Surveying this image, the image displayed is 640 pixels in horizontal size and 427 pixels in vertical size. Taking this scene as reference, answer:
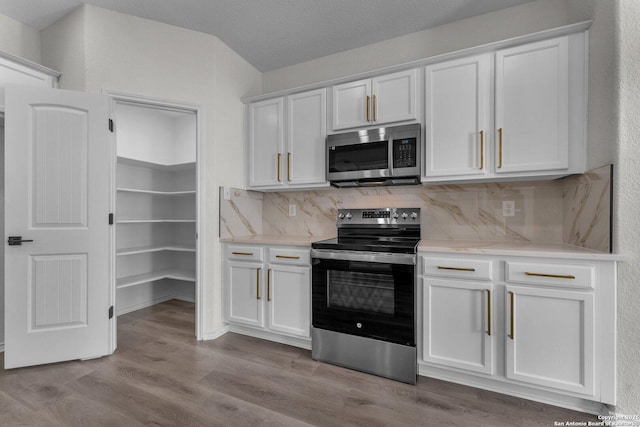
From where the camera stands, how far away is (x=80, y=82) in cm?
229

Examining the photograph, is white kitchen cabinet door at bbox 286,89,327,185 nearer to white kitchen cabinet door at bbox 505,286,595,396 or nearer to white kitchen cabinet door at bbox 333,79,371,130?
white kitchen cabinet door at bbox 333,79,371,130

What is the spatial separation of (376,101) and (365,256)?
1.31 metres

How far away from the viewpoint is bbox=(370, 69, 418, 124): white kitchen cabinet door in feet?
7.47

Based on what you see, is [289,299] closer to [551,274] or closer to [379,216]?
[379,216]

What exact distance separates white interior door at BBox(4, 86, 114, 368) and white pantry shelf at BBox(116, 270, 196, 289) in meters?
0.87

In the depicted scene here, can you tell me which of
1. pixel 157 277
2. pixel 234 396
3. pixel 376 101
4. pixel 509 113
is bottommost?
pixel 234 396

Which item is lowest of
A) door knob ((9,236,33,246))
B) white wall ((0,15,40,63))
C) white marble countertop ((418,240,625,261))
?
white marble countertop ((418,240,625,261))

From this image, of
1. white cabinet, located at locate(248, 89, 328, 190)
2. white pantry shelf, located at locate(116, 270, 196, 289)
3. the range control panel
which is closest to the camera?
the range control panel

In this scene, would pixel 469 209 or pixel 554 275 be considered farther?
pixel 469 209

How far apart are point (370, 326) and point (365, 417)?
58 cm

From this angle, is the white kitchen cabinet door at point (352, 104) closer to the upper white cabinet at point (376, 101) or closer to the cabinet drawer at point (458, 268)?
the upper white cabinet at point (376, 101)

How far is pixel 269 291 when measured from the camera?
2494 millimetres

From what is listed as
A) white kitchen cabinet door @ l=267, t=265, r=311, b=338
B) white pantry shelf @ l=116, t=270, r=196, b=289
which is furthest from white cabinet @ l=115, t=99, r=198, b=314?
white kitchen cabinet door @ l=267, t=265, r=311, b=338

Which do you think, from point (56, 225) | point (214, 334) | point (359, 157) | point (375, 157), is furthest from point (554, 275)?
point (56, 225)
